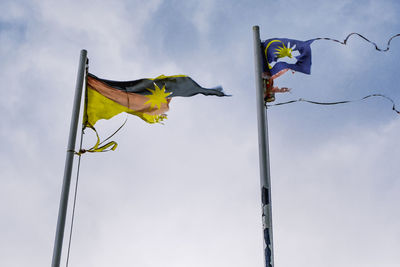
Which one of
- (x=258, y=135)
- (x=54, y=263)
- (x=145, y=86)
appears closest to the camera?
(x=54, y=263)

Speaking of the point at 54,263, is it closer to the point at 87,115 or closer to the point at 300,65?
the point at 87,115

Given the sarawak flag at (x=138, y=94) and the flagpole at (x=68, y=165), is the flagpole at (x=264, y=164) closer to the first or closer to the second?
the sarawak flag at (x=138, y=94)

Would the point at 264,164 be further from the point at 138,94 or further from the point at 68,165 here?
the point at 138,94

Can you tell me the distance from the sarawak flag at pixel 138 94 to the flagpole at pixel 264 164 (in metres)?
1.60

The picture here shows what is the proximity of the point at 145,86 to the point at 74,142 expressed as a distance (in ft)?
8.21

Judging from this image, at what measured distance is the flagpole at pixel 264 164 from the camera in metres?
9.21

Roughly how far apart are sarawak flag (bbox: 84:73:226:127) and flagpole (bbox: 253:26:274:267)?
1.60 metres

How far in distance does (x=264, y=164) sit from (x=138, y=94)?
4.12 metres

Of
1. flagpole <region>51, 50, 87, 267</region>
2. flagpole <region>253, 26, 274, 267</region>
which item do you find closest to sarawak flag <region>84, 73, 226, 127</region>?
flagpole <region>51, 50, 87, 267</region>

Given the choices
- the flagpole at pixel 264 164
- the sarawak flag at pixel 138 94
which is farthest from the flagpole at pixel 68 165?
the flagpole at pixel 264 164

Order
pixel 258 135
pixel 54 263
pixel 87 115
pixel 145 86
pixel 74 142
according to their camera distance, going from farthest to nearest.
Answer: pixel 145 86 → pixel 87 115 → pixel 74 142 → pixel 258 135 → pixel 54 263

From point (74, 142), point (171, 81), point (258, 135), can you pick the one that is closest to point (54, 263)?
point (74, 142)

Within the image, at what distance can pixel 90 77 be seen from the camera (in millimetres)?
12234

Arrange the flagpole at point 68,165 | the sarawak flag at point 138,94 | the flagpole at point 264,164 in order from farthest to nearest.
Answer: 1. the sarawak flag at point 138,94
2. the flagpole at point 68,165
3. the flagpole at point 264,164
